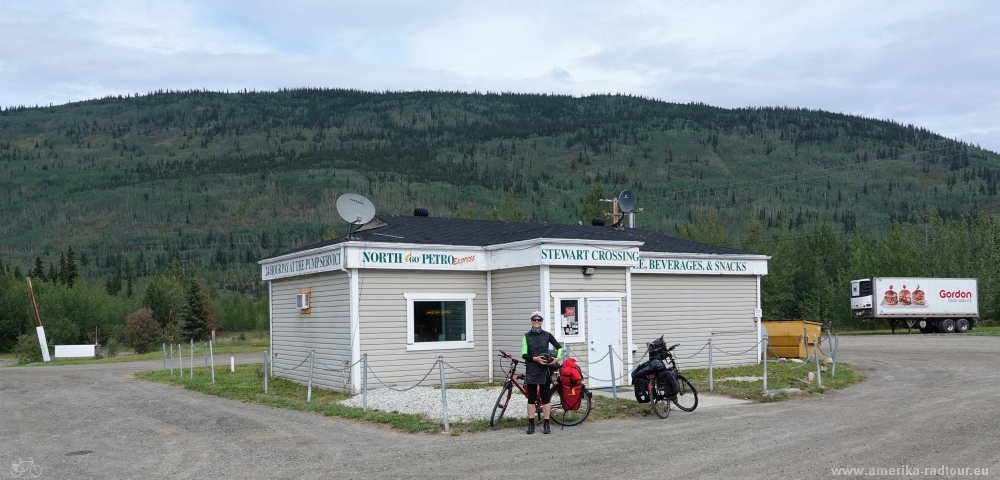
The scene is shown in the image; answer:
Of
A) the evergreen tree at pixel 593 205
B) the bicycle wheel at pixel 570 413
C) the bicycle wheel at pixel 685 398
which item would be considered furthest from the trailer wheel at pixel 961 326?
the bicycle wheel at pixel 570 413

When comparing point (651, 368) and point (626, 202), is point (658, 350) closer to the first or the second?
point (651, 368)

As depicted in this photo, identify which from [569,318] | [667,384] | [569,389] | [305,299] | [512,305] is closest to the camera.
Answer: [569,389]

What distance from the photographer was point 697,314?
76.0 feet

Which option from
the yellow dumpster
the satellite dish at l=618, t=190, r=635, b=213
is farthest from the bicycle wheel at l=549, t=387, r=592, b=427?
the satellite dish at l=618, t=190, r=635, b=213

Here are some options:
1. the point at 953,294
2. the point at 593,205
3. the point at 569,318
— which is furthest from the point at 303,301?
the point at 593,205

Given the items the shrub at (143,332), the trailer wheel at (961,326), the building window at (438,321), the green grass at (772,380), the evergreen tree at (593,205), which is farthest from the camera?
the evergreen tree at (593,205)

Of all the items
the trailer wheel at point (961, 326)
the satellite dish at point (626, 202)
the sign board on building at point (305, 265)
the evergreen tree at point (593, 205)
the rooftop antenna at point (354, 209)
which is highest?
the evergreen tree at point (593, 205)

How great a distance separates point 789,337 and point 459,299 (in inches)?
441

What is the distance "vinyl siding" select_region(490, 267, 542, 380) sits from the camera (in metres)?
18.9

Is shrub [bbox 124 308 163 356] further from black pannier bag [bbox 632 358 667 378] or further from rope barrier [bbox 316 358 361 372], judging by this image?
black pannier bag [bbox 632 358 667 378]

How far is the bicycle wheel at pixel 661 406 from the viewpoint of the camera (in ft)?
46.4

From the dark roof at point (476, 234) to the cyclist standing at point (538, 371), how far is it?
617cm

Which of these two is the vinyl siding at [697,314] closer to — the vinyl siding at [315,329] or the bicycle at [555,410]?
the vinyl siding at [315,329]

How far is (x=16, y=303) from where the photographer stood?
6781 centimetres
